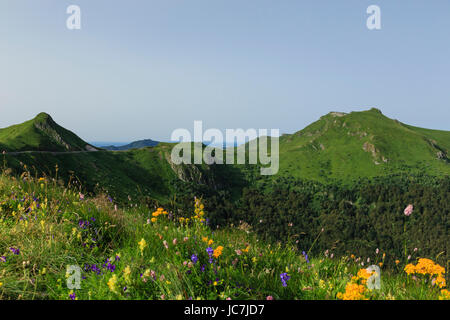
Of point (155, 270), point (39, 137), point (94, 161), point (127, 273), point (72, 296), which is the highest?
point (39, 137)

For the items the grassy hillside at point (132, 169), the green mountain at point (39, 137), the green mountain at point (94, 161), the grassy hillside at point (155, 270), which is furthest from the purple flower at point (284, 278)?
the green mountain at point (39, 137)

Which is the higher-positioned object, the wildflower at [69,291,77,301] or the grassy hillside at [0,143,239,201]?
the wildflower at [69,291,77,301]

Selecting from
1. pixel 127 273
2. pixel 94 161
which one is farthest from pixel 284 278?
pixel 94 161

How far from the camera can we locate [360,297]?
3.09 m

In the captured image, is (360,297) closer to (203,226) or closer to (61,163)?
(203,226)

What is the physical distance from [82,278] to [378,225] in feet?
767

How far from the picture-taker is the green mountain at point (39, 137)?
118812 millimetres

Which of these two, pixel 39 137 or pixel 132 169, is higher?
pixel 39 137

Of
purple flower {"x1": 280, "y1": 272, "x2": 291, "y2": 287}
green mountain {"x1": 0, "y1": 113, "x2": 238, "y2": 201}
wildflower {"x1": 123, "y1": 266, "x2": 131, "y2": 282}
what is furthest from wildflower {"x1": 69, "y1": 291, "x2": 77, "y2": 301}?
green mountain {"x1": 0, "y1": 113, "x2": 238, "y2": 201}

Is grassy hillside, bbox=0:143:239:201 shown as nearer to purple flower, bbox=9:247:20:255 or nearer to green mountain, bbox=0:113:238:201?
green mountain, bbox=0:113:238:201

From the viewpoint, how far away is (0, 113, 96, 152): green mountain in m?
119

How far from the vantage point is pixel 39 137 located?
133000 mm

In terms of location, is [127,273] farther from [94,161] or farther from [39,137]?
[39,137]

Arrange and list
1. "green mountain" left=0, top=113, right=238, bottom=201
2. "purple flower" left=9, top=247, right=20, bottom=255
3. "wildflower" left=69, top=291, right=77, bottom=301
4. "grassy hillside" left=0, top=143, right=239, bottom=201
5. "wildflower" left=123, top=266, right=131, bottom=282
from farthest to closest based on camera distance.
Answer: "grassy hillside" left=0, top=143, right=239, bottom=201 → "green mountain" left=0, top=113, right=238, bottom=201 → "purple flower" left=9, top=247, right=20, bottom=255 → "wildflower" left=69, top=291, right=77, bottom=301 → "wildflower" left=123, top=266, right=131, bottom=282
